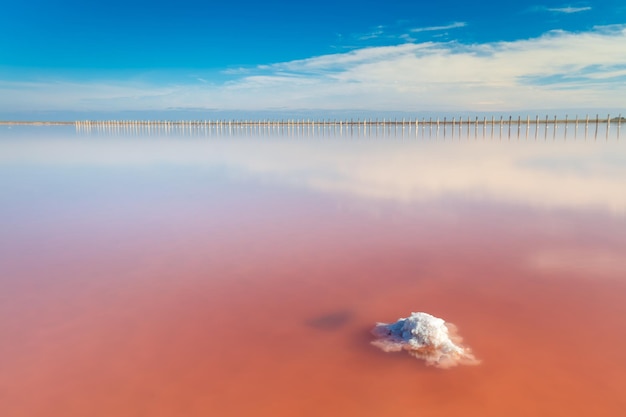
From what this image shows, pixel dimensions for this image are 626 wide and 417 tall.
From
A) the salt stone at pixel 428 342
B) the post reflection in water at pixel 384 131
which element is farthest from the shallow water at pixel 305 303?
the post reflection in water at pixel 384 131

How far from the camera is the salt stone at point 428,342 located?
310cm

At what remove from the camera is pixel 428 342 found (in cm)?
319

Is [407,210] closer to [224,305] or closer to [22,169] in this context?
[224,305]

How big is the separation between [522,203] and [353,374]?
599 centimetres

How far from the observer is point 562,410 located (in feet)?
8.60

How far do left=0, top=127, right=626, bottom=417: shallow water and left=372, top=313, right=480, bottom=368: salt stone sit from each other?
84mm

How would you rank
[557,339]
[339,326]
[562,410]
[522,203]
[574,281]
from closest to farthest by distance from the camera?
[562,410]
[557,339]
[339,326]
[574,281]
[522,203]

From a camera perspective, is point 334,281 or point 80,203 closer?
point 334,281

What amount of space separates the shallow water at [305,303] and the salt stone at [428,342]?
0.08 meters

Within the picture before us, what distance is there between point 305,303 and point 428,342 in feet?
3.85

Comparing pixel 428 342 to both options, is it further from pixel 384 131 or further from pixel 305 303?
pixel 384 131

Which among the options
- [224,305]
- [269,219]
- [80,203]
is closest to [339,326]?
[224,305]

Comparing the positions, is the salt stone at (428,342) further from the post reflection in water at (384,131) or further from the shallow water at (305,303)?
the post reflection in water at (384,131)

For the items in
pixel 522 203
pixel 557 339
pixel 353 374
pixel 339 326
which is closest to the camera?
pixel 353 374
